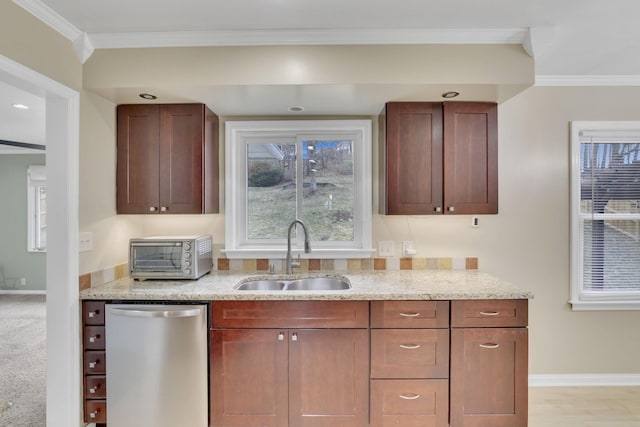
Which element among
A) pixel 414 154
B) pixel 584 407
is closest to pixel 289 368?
pixel 414 154

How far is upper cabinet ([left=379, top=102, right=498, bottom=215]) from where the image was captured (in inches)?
94.0

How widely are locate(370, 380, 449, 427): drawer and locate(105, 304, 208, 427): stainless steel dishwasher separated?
102 centimetres

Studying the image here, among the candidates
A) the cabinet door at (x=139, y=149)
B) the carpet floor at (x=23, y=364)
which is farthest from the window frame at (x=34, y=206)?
the cabinet door at (x=139, y=149)

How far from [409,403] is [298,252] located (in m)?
1.27

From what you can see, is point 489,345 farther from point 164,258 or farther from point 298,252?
point 164,258

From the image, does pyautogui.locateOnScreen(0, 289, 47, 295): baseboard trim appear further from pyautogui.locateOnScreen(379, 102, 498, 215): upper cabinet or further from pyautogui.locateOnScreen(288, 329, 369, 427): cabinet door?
pyautogui.locateOnScreen(379, 102, 498, 215): upper cabinet

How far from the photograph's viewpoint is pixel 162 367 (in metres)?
2.00

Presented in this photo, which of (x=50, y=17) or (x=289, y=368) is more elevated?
(x=50, y=17)

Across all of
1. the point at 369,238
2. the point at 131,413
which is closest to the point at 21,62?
the point at 131,413

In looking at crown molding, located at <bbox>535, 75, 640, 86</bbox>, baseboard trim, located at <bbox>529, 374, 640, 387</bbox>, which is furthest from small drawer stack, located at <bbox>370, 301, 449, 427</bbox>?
crown molding, located at <bbox>535, 75, 640, 86</bbox>

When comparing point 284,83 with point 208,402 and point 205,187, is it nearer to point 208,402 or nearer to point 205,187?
point 205,187

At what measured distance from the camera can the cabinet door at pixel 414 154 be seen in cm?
240

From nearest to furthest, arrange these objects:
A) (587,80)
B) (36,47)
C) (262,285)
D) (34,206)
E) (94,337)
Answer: (36,47) < (94,337) < (262,285) < (587,80) < (34,206)

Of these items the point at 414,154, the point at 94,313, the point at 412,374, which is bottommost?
the point at 412,374
